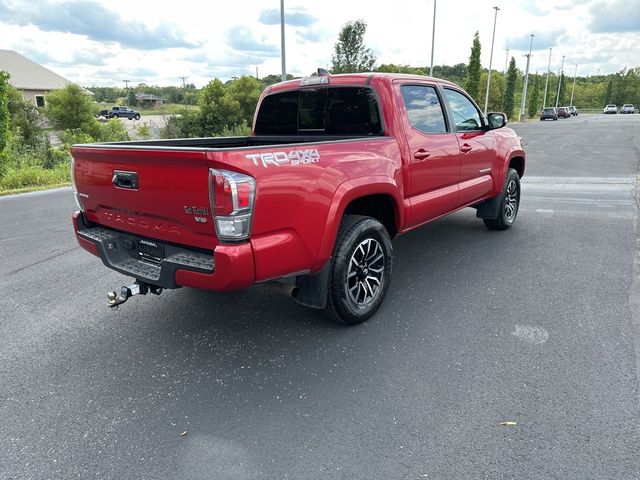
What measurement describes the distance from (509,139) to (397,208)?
9.86 ft

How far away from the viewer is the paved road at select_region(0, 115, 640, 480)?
7.77 feet

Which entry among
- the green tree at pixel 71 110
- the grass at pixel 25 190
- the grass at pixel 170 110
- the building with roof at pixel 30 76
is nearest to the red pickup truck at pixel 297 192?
the grass at pixel 25 190

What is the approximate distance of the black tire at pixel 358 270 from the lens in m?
3.47

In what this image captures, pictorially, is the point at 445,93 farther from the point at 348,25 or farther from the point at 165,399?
the point at 348,25

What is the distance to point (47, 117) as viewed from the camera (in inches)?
1090

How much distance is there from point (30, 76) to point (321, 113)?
58484 millimetres

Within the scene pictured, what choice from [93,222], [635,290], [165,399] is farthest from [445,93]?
[165,399]

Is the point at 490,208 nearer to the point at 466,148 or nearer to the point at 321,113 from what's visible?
the point at 466,148

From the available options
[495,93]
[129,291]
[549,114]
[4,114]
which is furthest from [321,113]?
[495,93]

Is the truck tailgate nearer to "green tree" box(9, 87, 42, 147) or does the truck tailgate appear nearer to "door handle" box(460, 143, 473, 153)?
"door handle" box(460, 143, 473, 153)

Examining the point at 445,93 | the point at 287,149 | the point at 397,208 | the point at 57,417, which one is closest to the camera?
the point at 57,417

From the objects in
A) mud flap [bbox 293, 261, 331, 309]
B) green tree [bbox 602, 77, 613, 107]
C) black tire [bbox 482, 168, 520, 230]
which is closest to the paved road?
mud flap [bbox 293, 261, 331, 309]

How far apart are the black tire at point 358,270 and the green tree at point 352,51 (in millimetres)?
26895

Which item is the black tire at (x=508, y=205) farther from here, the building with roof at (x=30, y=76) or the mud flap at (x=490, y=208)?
the building with roof at (x=30, y=76)
